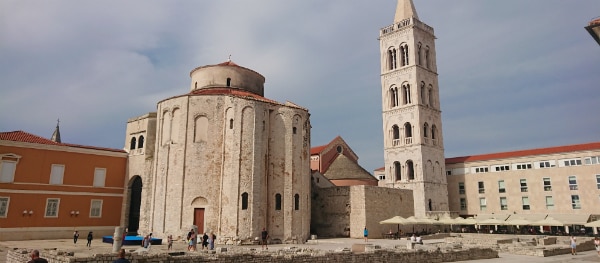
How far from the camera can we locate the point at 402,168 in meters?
45.5

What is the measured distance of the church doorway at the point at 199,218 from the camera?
2699cm

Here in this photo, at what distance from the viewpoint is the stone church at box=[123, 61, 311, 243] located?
27.0 meters

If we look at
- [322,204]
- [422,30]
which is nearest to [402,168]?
[322,204]

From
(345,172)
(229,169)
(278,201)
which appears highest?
(345,172)

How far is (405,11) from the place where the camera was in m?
50.3

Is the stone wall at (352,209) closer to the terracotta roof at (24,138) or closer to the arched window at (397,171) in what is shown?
the arched window at (397,171)

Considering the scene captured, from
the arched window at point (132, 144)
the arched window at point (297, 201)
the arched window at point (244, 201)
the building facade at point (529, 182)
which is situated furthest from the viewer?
the building facade at point (529, 182)

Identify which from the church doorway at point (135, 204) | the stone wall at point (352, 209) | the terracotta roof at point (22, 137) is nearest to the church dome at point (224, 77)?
the church doorway at point (135, 204)

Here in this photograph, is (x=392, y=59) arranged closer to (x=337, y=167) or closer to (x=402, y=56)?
(x=402, y=56)

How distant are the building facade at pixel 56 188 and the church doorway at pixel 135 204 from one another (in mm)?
912

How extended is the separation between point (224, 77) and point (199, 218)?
12230 mm

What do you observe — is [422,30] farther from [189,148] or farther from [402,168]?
[189,148]

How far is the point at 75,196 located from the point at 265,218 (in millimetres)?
15251

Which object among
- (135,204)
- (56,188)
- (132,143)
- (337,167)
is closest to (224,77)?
(132,143)
